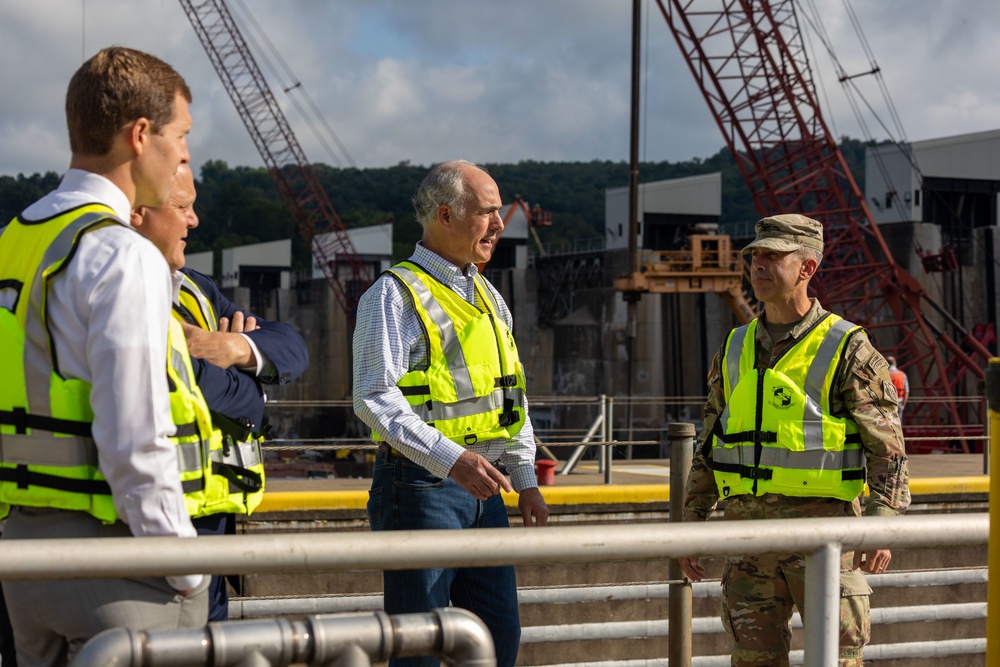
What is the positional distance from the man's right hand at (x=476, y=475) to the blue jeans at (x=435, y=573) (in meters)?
0.13

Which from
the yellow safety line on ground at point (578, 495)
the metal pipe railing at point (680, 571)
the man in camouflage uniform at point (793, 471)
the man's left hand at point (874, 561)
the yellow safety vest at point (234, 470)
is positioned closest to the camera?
the yellow safety vest at point (234, 470)

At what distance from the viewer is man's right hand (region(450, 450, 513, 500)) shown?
2816 mm

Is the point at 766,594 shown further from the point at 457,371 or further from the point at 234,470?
the point at 234,470

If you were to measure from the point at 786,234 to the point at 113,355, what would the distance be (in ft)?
7.81

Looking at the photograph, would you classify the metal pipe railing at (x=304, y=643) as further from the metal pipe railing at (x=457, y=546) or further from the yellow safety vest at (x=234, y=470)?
the yellow safety vest at (x=234, y=470)

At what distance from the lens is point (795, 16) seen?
1375 inches

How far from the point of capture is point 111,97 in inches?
73.5

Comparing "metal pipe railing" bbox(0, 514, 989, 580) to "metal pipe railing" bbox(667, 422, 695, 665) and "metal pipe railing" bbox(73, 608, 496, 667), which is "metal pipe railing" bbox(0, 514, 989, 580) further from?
"metal pipe railing" bbox(667, 422, 695, 665)

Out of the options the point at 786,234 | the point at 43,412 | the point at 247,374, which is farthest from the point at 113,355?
the point at 786,234

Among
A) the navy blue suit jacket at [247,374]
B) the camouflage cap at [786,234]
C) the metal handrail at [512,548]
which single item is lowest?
the metal handrail at [512,548]

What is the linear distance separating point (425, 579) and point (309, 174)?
5732 centimetres

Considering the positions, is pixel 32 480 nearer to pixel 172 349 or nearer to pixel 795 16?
pixel 172 349

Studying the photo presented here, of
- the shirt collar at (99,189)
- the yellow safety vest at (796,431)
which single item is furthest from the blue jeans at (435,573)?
the shirt collar at (99,189)

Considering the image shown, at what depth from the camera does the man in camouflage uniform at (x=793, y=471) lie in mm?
3266
